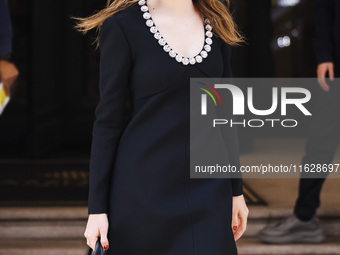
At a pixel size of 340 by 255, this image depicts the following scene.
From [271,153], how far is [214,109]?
15.9ft

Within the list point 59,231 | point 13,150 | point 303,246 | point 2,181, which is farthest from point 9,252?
point 13,150

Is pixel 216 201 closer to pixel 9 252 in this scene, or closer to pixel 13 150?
pixel 9 252

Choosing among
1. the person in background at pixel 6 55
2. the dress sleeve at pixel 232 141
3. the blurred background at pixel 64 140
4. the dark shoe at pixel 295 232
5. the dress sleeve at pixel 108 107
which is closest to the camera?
the dress sleeve at pixel 108 107

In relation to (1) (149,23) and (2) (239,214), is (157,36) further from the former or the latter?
(2) (239,214)

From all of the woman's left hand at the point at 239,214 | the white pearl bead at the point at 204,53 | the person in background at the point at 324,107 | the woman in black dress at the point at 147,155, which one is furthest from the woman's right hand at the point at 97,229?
the person in background at the point at 324,107

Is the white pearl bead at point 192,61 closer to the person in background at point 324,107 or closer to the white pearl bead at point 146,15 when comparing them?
the white pearl bead at point 146,15

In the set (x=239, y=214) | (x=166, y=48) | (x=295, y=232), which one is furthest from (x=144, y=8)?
(x=295, y=232)

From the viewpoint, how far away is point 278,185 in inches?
197

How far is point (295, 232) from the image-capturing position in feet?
12.0

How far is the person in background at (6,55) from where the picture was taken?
1.78 metres

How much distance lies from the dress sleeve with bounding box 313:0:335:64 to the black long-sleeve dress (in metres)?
2.04

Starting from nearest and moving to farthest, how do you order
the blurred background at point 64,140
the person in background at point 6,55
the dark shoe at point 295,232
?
the person in background at point 6,55 → the dark shoe at point 295,232 → the blurred background at point 64,140

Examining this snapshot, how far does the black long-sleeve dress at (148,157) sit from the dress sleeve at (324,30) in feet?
6.68

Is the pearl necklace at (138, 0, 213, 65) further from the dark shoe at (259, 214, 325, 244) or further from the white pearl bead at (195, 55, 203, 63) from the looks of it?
the dark shoe at (259, 214, 325, 244)
